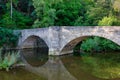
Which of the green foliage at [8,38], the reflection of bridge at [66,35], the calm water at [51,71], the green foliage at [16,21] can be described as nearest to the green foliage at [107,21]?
the reflection of bridge at [66,35]

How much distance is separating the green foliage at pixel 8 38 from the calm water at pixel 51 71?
8102 mm

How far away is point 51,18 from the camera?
33.5 metres

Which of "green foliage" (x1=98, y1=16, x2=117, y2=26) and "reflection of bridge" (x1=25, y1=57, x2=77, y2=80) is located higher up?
"green foliage" (x1=98, y1=16, x2=117, y2=26)

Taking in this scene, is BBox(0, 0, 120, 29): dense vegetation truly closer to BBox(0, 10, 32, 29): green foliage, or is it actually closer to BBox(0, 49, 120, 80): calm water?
BBox(0, 10, 32, 29): green foliage

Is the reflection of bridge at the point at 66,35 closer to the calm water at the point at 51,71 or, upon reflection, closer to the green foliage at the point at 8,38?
the calm water at the point at 51,71

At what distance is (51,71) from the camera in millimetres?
18453

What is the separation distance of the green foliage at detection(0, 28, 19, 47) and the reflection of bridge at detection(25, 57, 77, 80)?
30.4 feet

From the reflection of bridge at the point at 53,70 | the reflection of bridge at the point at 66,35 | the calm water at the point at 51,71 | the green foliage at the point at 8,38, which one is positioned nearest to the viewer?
the calm water at the point at 51,71

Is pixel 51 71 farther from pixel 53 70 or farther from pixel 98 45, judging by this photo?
pixel 98 45

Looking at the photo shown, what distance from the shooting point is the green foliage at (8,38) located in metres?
30.3

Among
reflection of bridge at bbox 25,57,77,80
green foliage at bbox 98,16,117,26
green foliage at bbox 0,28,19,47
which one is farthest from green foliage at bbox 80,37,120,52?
green foliage at bbox 0,28,19,47

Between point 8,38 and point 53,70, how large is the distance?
1331cm

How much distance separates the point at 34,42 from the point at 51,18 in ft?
11.9

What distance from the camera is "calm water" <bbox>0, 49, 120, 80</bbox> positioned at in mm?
16484
